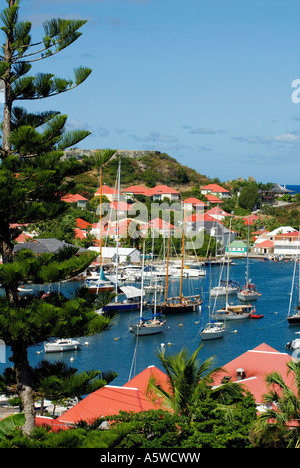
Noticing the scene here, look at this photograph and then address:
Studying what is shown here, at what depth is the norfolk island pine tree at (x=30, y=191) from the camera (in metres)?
8.89

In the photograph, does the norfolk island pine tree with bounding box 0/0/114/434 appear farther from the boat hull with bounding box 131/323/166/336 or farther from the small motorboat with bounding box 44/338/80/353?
the boat hull with bounding box 131/323/166/336

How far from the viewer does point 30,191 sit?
917 centimetres

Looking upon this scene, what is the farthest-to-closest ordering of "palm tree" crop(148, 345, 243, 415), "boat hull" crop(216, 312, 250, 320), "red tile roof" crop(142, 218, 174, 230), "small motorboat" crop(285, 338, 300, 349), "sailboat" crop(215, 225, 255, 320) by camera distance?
"red tile roof" crop(142, 218, 174, 230), "sailboat" crop(215, 225, 255, 320), "boat hull" crop(216, 312, 250, 320), "small motorboat" crop(285, 338, 300, 349), "palm tree" crop(148, 345, 243, 415)

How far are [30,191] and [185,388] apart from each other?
168 inches

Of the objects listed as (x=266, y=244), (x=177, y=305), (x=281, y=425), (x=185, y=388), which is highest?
(x=266, y=244)

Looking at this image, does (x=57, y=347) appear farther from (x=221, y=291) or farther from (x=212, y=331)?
(x=221, y=291)

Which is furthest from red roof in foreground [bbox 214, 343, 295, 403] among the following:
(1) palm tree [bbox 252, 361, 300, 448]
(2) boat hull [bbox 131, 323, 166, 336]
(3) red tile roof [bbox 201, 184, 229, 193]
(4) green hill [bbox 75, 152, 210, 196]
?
(3) red tile roof [bbox 201, 184, 229, 193]

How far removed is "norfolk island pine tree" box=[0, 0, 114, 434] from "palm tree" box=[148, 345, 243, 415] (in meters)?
2.35

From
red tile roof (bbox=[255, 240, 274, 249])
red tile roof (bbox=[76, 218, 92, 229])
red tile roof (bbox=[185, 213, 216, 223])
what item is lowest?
red tile roof (bbox=[255, 240, 274, 249])

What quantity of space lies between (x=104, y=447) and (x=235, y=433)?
7.86ft

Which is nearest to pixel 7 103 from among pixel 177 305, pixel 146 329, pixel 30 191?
pixel 30 191

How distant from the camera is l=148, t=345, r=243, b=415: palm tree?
10945 millimetres

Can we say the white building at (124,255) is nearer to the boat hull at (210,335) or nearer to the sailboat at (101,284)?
the sailboat at (101,284)

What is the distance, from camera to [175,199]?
69.4 meters
